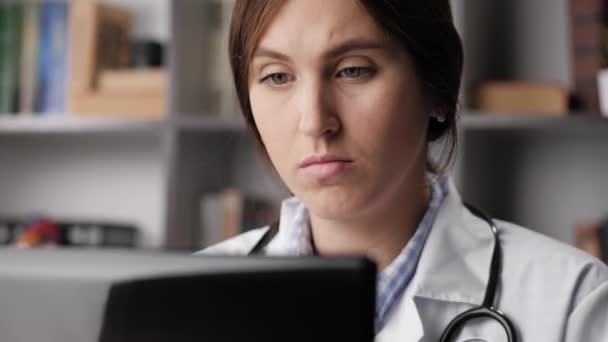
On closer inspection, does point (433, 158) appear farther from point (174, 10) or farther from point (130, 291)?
point (174, 10)

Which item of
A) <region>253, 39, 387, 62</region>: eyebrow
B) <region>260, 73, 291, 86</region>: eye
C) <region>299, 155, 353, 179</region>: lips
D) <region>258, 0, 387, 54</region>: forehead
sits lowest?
<region>299, 155, 353, 179</region>: lips

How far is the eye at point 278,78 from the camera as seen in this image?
2.90 feet

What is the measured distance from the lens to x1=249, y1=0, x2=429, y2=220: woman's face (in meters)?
0.84

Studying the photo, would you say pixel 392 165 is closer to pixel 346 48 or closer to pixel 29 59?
pixel 346 48

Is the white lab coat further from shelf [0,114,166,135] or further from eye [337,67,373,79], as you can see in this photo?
shelf [0,114,166,135]

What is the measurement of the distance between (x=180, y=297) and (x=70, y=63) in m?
1.73

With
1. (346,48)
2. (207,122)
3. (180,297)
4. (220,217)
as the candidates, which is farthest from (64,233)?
(180,297)

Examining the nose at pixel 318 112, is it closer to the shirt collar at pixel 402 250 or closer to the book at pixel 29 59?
the shirt collar at pixel 402 250

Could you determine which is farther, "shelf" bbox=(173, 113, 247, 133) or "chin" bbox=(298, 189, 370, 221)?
"shelf" bbox=(173, 113, 247, 133)

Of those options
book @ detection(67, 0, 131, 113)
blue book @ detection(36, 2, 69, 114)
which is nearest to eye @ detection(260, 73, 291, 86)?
book @ detection(67, 0, 131, 113)

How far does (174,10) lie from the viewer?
6.35 ft

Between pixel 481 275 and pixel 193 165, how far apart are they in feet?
4.03

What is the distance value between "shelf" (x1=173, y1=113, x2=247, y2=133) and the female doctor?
90 cm

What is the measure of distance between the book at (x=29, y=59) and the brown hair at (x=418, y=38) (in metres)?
1.32
